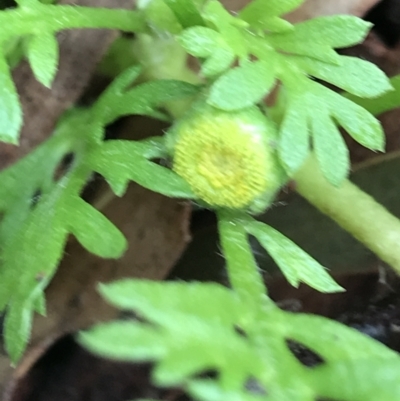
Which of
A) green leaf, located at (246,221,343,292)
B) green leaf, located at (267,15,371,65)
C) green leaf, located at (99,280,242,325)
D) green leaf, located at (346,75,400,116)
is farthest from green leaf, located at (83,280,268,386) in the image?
green leaf, located at (346,75,400,116)

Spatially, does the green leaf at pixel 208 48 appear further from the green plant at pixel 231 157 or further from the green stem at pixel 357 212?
the green stem at pixel 357 212

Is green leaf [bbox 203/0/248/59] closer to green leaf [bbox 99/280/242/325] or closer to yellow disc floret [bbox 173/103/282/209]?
yellow disc floret [bbox 173/103/282/209]

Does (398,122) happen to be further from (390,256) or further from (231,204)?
(231,204)

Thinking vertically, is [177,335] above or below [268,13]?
below

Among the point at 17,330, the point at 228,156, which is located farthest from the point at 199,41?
the point at 17,330

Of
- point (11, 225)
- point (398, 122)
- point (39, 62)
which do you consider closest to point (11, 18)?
point (39, 62)

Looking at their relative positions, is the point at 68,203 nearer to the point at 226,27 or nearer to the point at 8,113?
the point at 8,113
